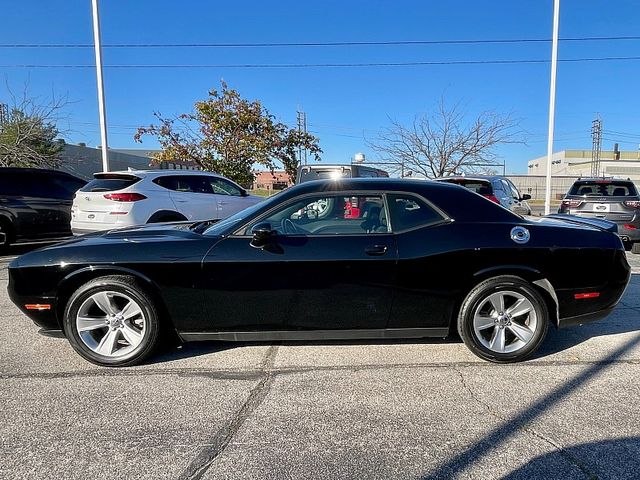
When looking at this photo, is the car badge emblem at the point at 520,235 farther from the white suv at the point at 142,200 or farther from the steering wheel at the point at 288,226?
the white suv at the point at 142,200

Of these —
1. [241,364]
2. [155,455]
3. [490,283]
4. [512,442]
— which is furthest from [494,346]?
[155,455]

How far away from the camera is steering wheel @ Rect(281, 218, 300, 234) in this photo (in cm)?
368

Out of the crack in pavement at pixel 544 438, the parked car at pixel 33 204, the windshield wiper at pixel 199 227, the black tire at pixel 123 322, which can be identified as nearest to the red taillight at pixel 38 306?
the black tire at pixel 123 322

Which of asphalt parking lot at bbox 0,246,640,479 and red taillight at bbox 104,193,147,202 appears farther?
red taillight at bbox 104,193,147,202

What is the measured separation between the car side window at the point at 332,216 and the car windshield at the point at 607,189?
7.27 metres

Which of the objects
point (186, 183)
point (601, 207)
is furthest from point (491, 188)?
point (186, 183)

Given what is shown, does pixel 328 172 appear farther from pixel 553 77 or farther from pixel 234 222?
pixel 553 77

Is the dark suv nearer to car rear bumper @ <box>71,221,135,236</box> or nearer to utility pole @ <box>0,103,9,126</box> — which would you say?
car rear bumper @ <box>71,221,135,236</box>

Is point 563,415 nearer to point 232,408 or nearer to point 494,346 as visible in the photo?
point 494,346

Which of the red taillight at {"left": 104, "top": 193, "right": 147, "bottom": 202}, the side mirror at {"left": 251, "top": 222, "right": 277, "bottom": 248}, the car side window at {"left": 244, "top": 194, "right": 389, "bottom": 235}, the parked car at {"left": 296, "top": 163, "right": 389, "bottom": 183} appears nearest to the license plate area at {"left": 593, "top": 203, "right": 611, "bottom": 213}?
the parked car at {"left": 296, "top": 163, "right": 389, "bottom": 183}

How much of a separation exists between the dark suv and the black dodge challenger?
589cm

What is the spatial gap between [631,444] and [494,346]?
1.21m

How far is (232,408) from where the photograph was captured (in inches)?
115

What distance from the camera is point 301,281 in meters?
3.46
